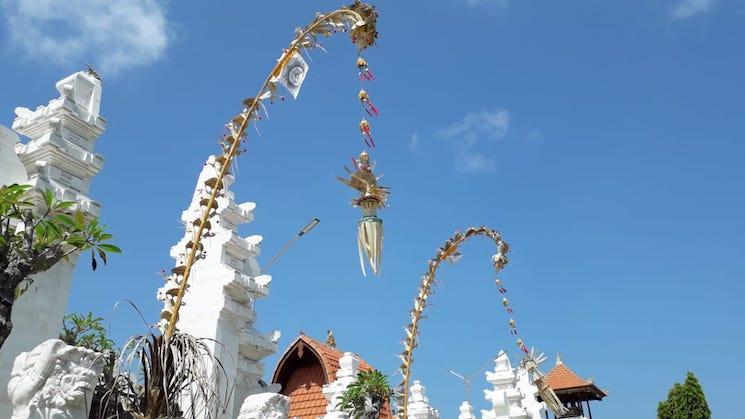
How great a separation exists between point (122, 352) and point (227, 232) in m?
11.2

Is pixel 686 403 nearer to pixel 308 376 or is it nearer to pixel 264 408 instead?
pixel 308 376

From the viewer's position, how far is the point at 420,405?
20.2 meters

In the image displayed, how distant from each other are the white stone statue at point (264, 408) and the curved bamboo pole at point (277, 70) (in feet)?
5.74

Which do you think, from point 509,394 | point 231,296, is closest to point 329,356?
point 509,394

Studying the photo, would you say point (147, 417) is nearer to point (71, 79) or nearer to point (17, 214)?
point (17, 214)

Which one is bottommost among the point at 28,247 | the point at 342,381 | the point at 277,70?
the point at 28,247

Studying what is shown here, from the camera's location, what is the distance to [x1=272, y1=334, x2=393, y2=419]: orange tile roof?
78.5ft

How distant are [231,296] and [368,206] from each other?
7.40 meters

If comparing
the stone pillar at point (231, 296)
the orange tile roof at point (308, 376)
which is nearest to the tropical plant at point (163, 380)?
the stone pillar at point (231, 296)

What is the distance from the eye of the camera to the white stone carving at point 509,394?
20234 millimetres

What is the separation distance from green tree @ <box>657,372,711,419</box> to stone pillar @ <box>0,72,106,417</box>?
119 feet

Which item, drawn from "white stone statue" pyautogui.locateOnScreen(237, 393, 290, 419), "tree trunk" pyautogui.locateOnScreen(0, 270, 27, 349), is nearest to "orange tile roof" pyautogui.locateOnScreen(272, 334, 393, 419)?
"tree trunk" pyautogui.locateOnScreen(0, 270, 27, 349)

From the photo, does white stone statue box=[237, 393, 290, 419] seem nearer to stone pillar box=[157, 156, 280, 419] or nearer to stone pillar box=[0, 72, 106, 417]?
stone pillar box=[0, 72, 106, 417]

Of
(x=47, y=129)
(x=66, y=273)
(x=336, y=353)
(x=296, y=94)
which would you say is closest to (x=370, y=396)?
(x=336, y=353)
